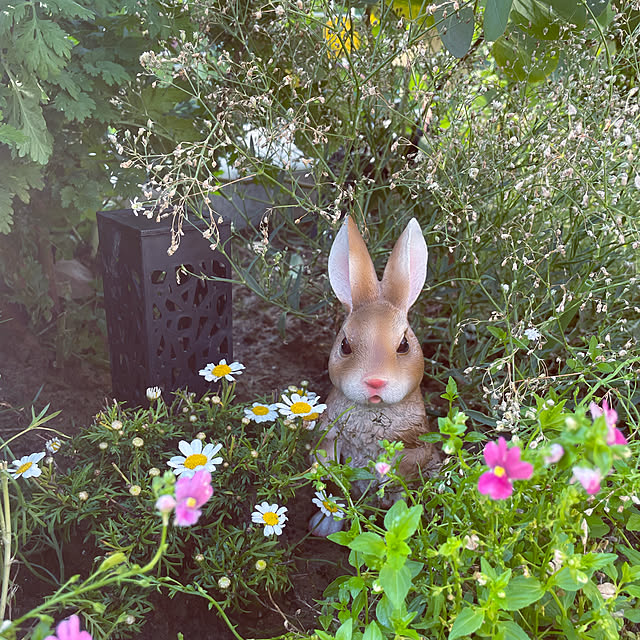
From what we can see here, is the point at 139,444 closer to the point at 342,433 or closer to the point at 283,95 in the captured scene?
the point at 342,433

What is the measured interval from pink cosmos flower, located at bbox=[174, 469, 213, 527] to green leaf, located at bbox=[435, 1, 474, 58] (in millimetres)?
1302

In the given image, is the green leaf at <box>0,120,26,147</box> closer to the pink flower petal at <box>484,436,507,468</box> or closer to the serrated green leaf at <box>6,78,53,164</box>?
the serrated green leaf at <box>6,78,53,164</box>

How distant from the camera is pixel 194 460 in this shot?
139 cm

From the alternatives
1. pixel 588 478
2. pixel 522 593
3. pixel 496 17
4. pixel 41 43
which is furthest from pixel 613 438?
pixel 41 43

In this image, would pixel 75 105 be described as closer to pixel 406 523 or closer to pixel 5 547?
pixel 5 547

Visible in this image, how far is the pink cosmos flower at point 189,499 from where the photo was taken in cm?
72

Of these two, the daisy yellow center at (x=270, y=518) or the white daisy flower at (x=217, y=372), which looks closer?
the daisy yellow center at (x=270, y=518)

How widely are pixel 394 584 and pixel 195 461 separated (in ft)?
2.04

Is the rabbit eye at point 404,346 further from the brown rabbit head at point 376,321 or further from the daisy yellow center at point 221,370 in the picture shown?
the daisy yellow center at point 221,370

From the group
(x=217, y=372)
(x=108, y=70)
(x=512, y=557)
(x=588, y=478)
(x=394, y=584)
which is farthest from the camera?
(x=108, y=70)

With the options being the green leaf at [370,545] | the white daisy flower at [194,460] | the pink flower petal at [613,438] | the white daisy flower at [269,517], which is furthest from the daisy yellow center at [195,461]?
the pink flower petal at [613,438]

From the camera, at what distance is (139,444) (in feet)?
4.61

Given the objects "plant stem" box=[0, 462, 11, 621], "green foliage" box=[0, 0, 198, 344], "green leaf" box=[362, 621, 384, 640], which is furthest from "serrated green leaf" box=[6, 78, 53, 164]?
"green leaf" box=[362, 621, 384, 640]

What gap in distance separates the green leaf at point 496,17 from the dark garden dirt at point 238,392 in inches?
43.7
